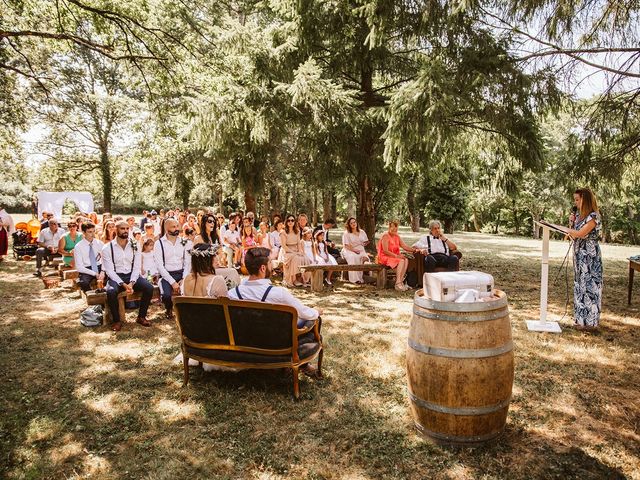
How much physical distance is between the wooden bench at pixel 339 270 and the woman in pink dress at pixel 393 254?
0.27 meters

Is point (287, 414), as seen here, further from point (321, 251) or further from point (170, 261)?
point (321, 251)

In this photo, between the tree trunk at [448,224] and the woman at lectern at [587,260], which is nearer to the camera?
the woman at lectern at [587,260]

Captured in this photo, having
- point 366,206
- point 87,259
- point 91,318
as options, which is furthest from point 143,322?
point 366,206

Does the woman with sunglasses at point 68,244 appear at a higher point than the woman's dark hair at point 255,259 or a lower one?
lower

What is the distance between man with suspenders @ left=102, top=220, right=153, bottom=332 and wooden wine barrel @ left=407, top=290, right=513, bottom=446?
190 inches

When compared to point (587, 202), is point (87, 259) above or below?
below

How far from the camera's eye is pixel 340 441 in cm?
341

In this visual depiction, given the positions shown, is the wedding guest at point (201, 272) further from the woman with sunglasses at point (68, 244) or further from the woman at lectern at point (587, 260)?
the woman with sunglasses at point (68, 244)

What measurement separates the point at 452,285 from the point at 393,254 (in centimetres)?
649

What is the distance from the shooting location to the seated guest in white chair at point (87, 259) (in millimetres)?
7363

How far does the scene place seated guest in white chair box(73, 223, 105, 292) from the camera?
7363 mm

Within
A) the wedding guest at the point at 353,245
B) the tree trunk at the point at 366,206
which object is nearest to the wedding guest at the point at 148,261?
the wedding guest at the point at 353,245

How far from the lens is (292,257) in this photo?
988 centimetres

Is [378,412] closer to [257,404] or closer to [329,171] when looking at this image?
[257,404]
